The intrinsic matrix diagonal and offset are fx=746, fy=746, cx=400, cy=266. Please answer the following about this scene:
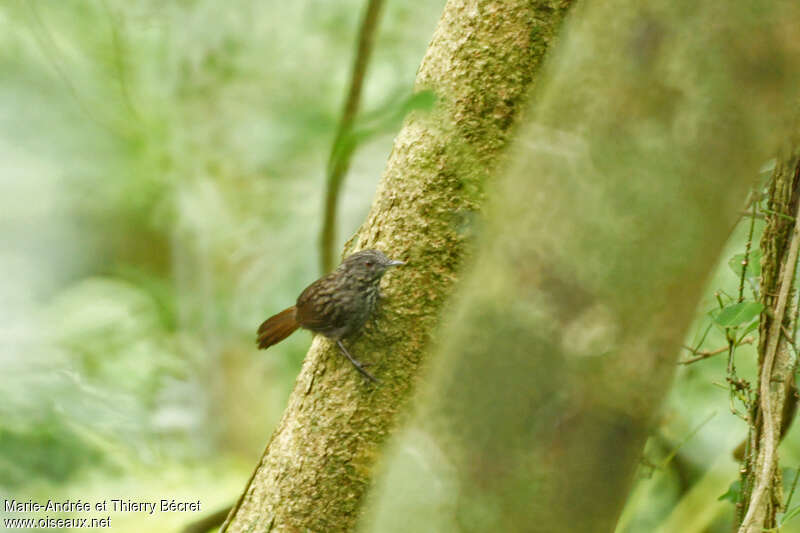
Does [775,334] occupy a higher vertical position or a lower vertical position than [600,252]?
higher

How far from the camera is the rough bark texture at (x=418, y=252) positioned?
75.6 inches

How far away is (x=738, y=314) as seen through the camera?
1590mm

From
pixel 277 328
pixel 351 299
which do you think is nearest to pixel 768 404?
pixel 351 299

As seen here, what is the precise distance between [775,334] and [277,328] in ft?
4.53

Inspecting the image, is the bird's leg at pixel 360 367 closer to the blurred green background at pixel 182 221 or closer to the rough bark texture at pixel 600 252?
the blurred green background at pixel 182 221

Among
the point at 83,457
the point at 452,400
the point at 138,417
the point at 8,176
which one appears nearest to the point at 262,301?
the point at 83,457

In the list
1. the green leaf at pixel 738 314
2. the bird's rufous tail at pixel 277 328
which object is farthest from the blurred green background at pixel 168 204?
the green leaf at pixel 738 314

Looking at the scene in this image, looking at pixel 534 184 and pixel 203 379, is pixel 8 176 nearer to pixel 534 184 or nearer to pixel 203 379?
pixel 203 379

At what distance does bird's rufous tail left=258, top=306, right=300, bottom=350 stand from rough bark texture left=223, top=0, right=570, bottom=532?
0.31m

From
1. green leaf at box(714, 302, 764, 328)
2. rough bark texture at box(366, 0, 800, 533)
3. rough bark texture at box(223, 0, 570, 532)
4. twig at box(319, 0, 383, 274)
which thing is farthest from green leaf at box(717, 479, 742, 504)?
twig at box(319, 0, 383, 274)

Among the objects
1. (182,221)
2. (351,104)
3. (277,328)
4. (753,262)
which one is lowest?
(753,262)

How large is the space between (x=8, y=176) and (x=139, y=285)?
1412 mm

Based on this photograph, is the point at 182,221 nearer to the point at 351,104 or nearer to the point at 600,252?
the point at 351,104

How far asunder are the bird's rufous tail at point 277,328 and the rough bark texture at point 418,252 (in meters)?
0.31
